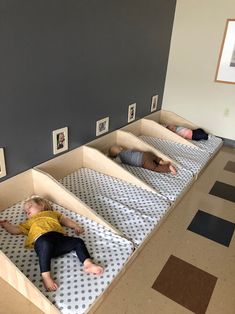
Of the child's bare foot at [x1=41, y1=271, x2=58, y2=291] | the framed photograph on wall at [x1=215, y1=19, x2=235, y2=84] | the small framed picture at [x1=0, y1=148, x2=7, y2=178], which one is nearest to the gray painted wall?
the small framed picture at [x1=0, y1=148, x2=7, y2=178]

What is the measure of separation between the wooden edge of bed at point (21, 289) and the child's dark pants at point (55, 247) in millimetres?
87

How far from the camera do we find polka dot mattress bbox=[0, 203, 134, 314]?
97 centimetres

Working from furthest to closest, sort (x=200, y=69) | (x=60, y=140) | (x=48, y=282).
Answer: (x=200, y=69)
(x=60, y=140)
(x=48, y=282)

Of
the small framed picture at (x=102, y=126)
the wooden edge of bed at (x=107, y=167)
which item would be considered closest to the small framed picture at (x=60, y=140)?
the wooden edge of bed at (x=107, y=167)

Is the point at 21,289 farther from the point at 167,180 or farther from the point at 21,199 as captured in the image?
the point at 167,180

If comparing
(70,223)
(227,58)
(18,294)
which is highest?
(227,58)

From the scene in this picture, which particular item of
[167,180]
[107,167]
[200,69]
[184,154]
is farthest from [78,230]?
[200,69]

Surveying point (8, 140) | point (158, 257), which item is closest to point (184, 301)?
point (158, 257)

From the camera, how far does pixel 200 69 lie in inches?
105

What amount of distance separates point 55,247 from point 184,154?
142cm

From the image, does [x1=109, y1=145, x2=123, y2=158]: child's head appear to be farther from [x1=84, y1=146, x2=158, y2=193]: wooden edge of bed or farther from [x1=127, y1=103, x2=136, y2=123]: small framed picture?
[x1=127, y1=103, x2=136, y2=123]: small framed picture

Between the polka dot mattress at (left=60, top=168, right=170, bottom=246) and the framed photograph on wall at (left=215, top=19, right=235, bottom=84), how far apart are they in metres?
1.60

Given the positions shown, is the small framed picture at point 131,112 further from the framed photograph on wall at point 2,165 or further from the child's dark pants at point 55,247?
the child's dark pants at point 55,247

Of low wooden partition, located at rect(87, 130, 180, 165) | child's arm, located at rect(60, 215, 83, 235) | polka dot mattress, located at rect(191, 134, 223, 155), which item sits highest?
low wooden partition, located at rect(87, 130, 180, 165)
